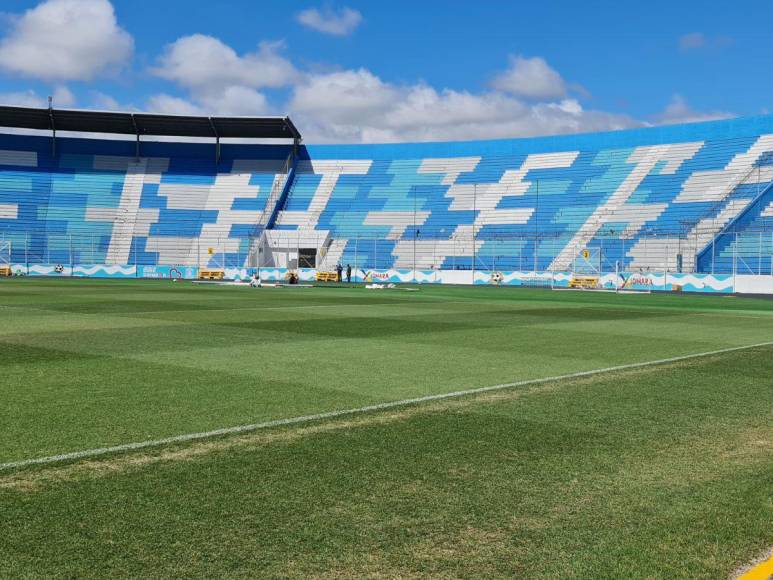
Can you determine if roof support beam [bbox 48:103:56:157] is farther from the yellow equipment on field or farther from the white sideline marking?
the white sideline marking

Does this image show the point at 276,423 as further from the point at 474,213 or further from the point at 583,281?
the point at 474,213

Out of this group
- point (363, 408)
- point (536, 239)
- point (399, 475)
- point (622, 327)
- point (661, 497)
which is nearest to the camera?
point (661, 497)

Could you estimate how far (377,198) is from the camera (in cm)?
7119

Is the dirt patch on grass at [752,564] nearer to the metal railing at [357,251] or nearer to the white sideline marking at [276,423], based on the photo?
the white sideline marking at [276,423]

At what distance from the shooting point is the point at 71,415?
755 centimetres

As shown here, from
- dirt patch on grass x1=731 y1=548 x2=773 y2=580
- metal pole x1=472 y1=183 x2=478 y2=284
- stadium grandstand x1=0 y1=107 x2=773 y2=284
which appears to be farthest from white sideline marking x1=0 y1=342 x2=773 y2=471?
metal pole x1=472 y1=183 x2=478 y2=284

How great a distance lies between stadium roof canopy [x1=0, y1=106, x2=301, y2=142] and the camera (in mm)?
72125

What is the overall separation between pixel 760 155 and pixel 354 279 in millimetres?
31931

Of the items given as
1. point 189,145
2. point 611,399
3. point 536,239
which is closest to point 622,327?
point 611,399

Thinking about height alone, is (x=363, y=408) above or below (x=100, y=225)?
below

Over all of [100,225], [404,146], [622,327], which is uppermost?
[404,146]

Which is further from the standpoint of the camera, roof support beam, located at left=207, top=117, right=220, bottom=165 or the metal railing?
roof support beam, located at left=207, top=117, right=220, bottom=165

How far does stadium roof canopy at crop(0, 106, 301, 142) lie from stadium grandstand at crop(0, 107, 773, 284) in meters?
0.19

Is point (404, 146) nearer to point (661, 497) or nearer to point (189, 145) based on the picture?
point (189, 145)
